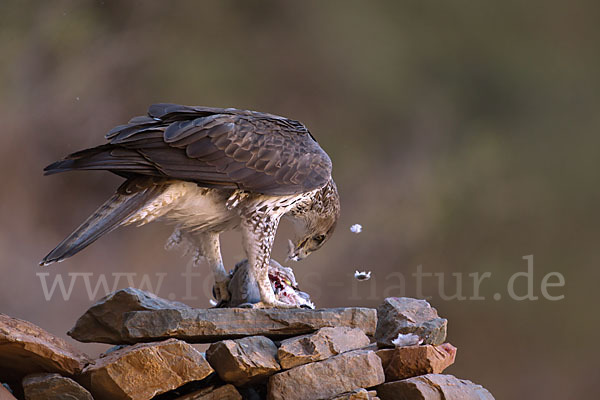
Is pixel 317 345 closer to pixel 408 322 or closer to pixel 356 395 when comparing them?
pixel 356 395

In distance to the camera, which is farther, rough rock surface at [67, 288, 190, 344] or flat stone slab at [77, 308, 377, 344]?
rough rock surface at [67, 288, 190, 344]

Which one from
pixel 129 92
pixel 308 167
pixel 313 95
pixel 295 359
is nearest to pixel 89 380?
pixel 295 359

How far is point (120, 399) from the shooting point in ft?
9.77

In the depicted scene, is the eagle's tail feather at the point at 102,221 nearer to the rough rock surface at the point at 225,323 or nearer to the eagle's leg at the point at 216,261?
the rough rock surface at the point at 225,323

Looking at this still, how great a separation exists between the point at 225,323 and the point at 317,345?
44 centimetres

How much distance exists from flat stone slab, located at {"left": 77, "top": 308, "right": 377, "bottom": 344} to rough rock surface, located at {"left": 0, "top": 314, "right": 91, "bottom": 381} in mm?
293

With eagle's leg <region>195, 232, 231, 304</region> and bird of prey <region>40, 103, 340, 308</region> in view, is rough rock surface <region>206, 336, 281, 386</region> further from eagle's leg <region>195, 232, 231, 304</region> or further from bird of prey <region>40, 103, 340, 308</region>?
eagle's leg <region>195, 232, 231, 304</region>

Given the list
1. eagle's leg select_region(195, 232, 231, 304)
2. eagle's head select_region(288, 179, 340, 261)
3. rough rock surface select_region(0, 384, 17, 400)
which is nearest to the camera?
rough rock surface select_region(0, 384, 17, 400)

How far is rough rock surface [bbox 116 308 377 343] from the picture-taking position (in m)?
3.25

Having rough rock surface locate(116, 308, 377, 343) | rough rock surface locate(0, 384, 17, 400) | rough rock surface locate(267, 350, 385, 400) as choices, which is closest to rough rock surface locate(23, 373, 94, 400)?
rough rock surface locate(0, 384, 17, 400)

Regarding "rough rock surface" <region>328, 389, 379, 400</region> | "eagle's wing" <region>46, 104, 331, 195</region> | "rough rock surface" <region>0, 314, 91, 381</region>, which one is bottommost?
"rough rock surface" <region>328, 389, 379, 400</region>

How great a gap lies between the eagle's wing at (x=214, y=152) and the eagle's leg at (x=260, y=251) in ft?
0.58

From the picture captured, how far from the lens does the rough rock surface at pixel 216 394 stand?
3053 mm

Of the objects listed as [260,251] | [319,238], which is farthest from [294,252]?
[260,251]
